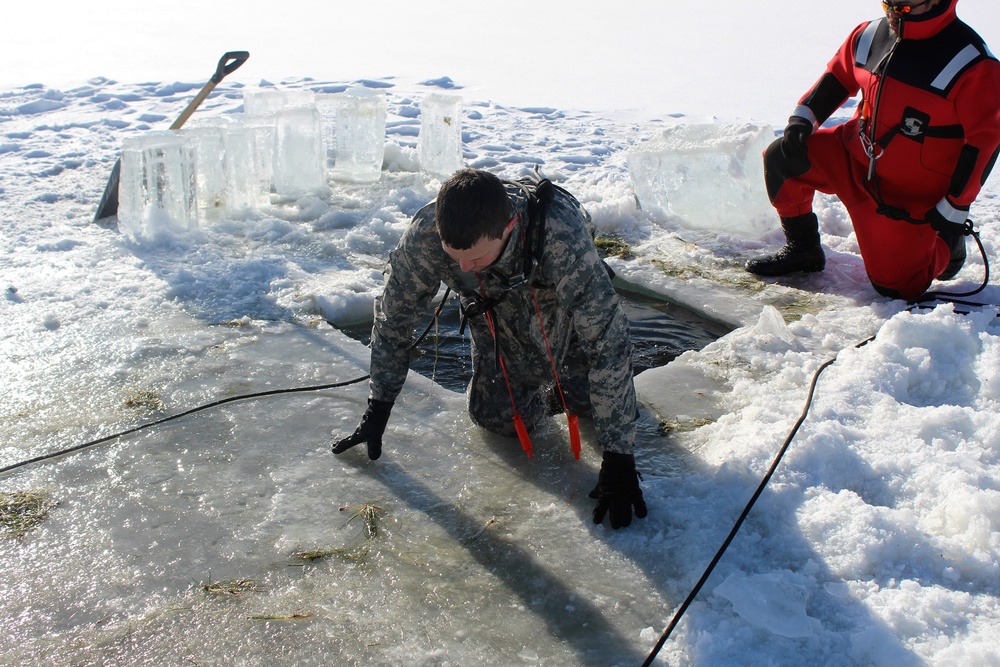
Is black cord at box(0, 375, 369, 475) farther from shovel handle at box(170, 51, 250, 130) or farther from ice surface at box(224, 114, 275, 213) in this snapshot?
shovel handle at box(170, 51, 250, 130)

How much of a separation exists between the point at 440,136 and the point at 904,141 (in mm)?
3435

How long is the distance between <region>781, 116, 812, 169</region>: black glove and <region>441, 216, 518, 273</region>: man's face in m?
2.44

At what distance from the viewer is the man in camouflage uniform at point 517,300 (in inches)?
93.7

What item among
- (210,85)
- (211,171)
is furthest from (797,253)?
(210,85)

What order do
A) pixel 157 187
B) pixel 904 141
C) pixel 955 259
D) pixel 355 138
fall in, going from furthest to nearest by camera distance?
1. pixel 355 138
2. pixel 157 187
3. pixel 955 259
4. pixel 904 141

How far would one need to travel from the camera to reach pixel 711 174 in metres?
5.28

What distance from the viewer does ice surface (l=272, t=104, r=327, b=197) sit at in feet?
18.8

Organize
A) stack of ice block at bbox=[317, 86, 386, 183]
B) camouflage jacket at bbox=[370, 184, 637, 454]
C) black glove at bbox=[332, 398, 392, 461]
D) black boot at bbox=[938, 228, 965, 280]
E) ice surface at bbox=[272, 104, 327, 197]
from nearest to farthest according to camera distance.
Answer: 1. camouflage jacket at bbox=[370, 184, 637, 454]
2. black glove at bbox=[332, 398, 392, 461]
3. black boot at bbox=[938, 228, 965, 280]
4. ice surface at bbox=[272, 104, 327, 197]
5. stack of ice block at bbox=[317, 86, 386, 183]

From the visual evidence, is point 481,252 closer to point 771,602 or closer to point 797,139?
point 771,602

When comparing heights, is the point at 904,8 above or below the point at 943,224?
above

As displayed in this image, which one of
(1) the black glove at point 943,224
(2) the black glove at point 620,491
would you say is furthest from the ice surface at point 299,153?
(2) the black glove at point 620,491

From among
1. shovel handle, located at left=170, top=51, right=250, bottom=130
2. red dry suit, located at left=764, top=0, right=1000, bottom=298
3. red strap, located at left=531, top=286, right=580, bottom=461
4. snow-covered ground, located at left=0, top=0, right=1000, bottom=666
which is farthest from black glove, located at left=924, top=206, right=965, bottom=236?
shovel handle, located at left=170, top=51, right=250, bottom=130

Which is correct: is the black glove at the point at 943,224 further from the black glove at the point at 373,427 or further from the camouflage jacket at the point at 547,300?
the black glove at the point at 373,427

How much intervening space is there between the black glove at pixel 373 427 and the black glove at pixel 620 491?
2.59 ft
